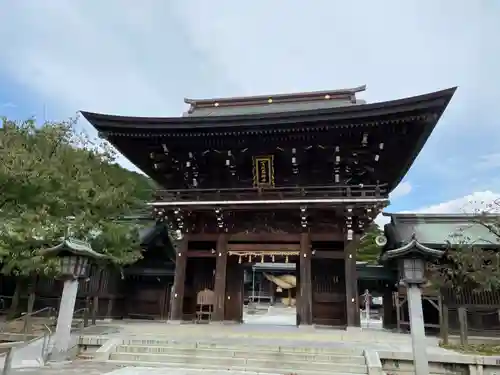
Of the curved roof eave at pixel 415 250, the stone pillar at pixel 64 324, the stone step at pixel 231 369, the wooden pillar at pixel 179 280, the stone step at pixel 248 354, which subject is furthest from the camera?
the wooden pillar at pixel 179 280

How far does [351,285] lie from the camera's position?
13.4 m

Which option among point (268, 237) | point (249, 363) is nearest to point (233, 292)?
point (268, 237)

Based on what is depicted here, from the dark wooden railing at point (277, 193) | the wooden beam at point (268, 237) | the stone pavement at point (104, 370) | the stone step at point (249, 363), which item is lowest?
the stone pavement at point (104, 370)

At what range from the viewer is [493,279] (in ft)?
34.6

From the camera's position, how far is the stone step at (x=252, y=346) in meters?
8.78

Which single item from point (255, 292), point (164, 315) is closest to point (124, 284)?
point (164, 315)

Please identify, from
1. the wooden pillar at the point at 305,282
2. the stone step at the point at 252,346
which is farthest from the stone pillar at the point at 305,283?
the stone step at the point at 252,346

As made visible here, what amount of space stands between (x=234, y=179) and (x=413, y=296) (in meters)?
9.45

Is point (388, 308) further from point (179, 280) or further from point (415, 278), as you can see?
point (415, 278)

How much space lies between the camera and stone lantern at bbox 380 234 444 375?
7.29m

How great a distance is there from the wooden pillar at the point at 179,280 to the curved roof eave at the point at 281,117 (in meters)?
4.74

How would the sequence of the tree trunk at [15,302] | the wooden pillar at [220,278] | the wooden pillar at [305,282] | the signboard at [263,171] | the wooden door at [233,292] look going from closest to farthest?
the wooden pillar at [305,282], the tree trunk at [15,302], the wooden pillar at [220,278], the signboard at [263,171], the wooden door at [233,292]

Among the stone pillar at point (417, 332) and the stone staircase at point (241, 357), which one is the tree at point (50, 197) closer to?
the stone staircase at point (241, 357)

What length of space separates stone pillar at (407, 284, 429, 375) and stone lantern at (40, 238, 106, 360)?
7394mm
